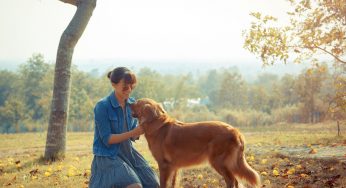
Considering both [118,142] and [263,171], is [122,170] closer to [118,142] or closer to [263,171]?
[118,142]

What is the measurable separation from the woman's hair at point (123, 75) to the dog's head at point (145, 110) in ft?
1.03

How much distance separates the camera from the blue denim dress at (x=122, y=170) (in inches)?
223

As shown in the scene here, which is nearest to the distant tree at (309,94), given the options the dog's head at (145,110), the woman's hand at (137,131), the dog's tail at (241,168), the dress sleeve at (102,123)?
the dog's tail at (241,168)

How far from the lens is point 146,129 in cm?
583

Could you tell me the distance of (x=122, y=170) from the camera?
18.8 feet

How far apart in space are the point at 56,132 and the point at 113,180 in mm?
5159

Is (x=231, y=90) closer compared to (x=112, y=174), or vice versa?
(x=112, y=174)

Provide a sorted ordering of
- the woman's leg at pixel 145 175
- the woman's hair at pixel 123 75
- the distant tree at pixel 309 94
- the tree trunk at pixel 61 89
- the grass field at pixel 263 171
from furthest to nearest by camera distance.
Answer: the distant tree at pixel 309 94, the tree trunk at pixel 61 89, the grass field at pixel 263 171, the woman's leg at pixel 145 175, the woman's hair at pixel 123 75

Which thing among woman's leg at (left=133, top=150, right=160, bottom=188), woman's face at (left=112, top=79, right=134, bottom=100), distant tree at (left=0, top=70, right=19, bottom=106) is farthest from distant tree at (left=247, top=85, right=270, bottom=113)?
woman's face at (left=112, top=79, right=134, bottom=100)

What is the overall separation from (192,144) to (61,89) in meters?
5.35

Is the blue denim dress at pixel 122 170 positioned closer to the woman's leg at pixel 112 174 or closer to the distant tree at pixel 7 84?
the woman's leg at pixel 112 174

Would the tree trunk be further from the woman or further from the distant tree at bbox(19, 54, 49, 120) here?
the distant tree at bbox(19, 54, 49, 120)

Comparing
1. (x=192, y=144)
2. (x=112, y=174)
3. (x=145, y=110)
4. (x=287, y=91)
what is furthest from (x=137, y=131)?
(x=287, y=91)

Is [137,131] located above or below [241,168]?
above
